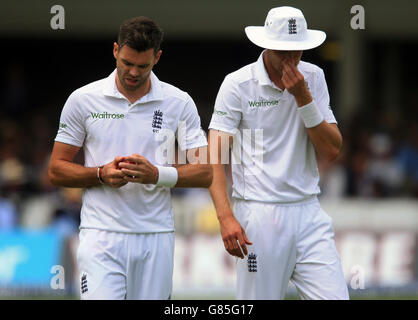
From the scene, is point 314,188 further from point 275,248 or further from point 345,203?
point 345,203

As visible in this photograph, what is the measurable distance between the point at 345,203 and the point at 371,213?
37cm

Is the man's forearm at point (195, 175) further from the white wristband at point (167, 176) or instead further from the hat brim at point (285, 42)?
the hat brim at point (285, 42)

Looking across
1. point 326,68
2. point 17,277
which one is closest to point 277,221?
point 17,277

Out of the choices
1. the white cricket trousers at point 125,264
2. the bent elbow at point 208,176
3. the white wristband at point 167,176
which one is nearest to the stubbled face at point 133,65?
the white wristband at point 167,176

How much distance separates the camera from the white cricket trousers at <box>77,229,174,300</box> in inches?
222

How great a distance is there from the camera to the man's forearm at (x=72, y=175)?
571 centimetres

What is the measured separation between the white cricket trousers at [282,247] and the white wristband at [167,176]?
678mm

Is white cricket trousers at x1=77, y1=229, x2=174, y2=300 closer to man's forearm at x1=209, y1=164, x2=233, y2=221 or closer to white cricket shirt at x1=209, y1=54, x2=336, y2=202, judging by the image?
man's forearm at x1=209, y1=164, x2=233, y2=221

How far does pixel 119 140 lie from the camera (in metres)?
5.76

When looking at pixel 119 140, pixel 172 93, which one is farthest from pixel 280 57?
pixel 119 140

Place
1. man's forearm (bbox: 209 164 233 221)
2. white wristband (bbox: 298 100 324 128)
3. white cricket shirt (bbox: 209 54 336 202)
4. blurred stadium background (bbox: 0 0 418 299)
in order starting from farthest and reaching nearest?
blurred stadium background (bbox: 0 0 418 299) → white cricket shirt (bbox: 209 54 336 202) → man's forearm (bbox: 209 164 233 221) → white wristband (bbox: 298 100 324 128)

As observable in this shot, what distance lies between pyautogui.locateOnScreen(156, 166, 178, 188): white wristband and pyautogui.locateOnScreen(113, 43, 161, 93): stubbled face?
0.53 m

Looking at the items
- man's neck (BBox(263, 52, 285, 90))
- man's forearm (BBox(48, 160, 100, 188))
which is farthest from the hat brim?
man's forearm (BBox(48, 160, 100, 188))

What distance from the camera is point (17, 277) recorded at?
38.9ft
